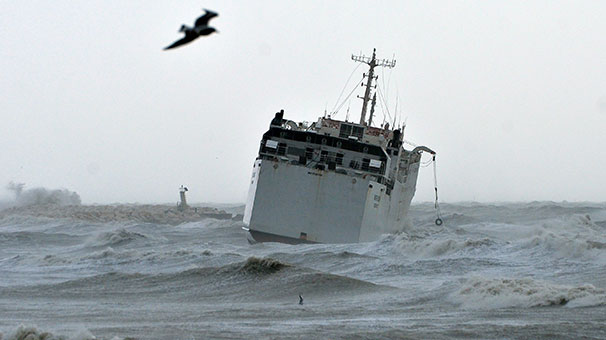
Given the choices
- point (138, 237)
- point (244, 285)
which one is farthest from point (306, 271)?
point (138, 237)

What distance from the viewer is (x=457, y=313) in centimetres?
1912

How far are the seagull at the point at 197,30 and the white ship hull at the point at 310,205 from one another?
36.2m

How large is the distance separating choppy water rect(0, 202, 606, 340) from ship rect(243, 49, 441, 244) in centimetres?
198

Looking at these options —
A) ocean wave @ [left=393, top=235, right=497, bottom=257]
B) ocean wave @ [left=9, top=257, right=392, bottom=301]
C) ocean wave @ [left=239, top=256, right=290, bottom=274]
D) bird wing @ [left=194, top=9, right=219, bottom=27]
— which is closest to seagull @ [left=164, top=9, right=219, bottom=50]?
bird wing @ [left=194, top=9, right=219, bottom=27]

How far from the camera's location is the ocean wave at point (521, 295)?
19875 mm

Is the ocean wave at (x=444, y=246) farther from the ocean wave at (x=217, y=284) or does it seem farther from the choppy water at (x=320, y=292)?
the ocean wave at (x=217, y=284)

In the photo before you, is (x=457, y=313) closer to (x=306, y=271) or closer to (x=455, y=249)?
(x=306, y=271)

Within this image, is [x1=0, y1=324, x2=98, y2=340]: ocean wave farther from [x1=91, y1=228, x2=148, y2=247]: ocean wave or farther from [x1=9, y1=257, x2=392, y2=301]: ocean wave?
[x1=91, y1=228, x2=148, y2=247]: ocean wave

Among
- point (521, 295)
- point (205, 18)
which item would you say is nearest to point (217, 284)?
point (521, 295)

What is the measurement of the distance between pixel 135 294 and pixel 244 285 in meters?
3.12

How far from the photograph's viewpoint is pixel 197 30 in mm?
7598

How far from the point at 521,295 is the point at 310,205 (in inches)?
945

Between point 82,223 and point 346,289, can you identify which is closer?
point 346,289

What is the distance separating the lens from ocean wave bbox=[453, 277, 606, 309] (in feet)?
65.2
